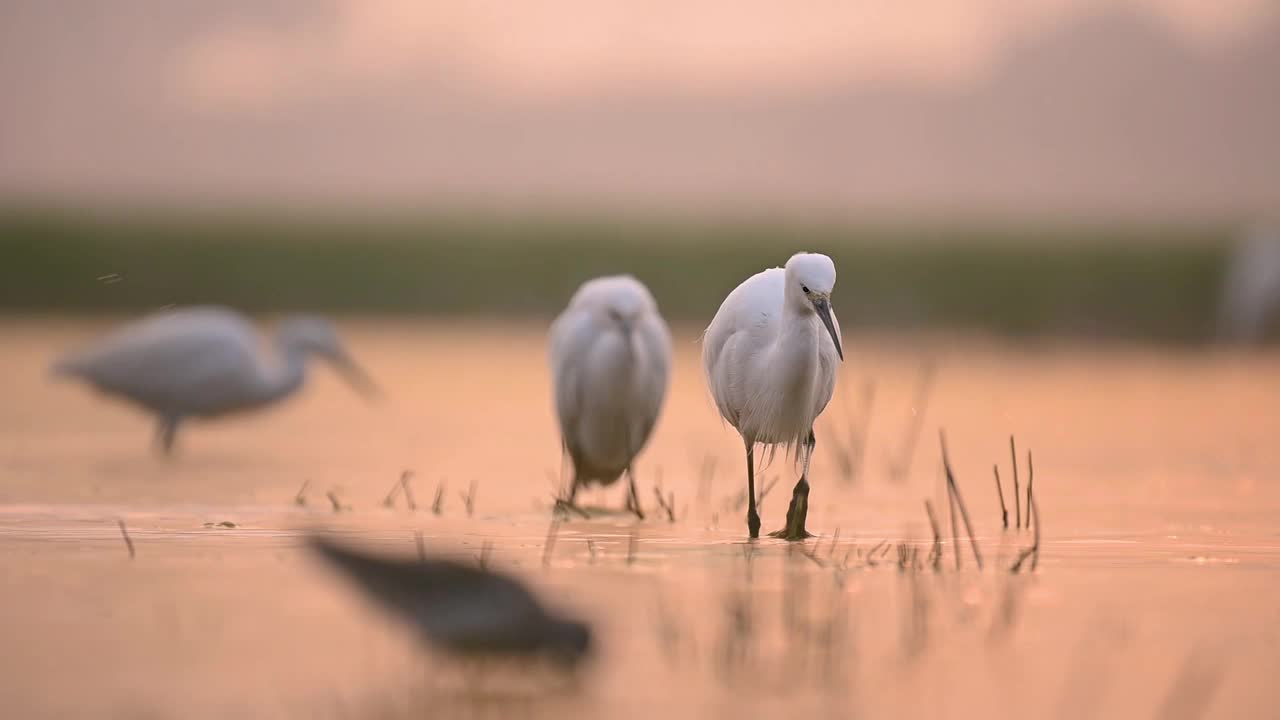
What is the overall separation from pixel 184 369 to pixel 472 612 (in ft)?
21.1

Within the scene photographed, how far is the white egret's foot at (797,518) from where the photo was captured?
7254mm

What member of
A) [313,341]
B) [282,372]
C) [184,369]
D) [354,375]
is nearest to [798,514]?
[184,369]

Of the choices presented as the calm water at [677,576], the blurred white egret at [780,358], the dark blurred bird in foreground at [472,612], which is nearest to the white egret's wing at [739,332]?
the blurred white egret at [780,358]

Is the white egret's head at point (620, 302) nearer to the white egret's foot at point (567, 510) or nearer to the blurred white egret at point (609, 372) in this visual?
the blurred white egret at point (609, 372)

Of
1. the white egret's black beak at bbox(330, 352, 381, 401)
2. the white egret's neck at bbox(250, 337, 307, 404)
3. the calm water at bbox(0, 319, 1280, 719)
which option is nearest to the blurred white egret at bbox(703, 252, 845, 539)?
the calm water at bbox(0, 319, 1280, 719)

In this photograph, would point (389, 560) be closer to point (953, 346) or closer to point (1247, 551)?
point (1247, 551)

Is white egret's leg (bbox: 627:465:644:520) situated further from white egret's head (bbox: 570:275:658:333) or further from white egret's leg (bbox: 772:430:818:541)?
white egret's head (bbox: 570:275:658:333)

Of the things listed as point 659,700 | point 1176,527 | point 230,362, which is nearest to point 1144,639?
point 659,700

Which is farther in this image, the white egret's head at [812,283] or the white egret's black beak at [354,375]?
the white egret's black beak at [354,375]

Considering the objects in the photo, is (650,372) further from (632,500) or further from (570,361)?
(632,500)

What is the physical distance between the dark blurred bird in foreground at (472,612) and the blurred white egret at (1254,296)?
54.4ft

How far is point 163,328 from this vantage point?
1130 centimetres

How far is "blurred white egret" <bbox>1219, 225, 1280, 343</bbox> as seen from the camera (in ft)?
69.2

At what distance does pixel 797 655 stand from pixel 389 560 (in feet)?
5.23
